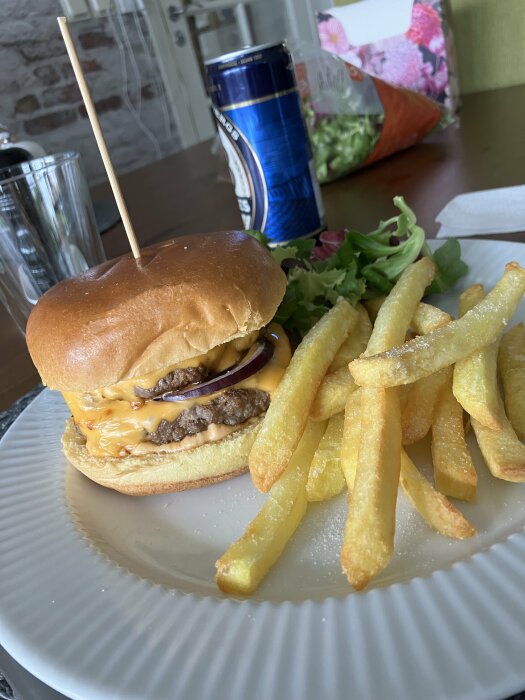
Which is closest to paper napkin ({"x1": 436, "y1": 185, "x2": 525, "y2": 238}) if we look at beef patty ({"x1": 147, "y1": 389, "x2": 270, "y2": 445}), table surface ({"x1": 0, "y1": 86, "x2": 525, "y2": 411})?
table surface ({"x1": 0, "y1": 86, "x2": 525, "y2": 411})

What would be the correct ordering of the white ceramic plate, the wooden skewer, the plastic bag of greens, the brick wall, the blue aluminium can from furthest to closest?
the brick wall
the plastic bag of greens
the blue aluminium can
the wooden skewer
the white ceramic plate

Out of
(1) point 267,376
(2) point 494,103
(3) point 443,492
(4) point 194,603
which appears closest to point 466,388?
(3) point 443,492

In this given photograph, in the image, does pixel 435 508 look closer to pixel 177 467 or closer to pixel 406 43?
pixel 177 467

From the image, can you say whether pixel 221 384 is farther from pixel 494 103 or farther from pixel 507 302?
pixel 494 103

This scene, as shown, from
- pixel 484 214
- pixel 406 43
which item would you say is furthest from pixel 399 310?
pixel 406 43

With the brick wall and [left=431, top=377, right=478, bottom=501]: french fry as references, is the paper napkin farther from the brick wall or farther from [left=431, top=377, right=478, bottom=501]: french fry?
the brick wall

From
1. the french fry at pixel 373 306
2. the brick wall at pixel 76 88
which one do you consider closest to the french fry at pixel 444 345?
the french fry at pixel 373 306

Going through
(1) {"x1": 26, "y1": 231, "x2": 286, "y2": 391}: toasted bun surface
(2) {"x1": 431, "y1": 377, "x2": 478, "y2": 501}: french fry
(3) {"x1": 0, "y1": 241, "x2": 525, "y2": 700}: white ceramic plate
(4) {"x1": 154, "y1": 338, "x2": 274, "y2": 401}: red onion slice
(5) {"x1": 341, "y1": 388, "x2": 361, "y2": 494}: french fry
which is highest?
(1) {"x1": 26, "y1": 231, "x2": 286, "y2": 391}: toasted bun surface
